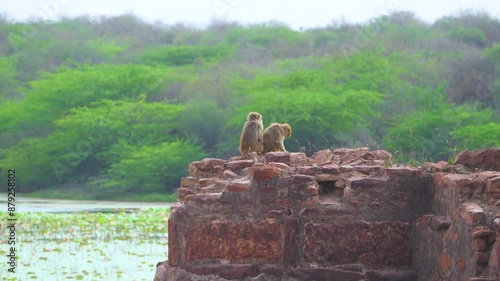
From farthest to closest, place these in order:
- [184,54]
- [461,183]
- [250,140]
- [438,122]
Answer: [184,54] < [438,122] < [250,140] < [461,183]

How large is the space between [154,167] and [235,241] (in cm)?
3288

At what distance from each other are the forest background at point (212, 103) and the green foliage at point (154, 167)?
2.0 inches

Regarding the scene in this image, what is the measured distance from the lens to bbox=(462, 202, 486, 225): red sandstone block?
4.69 m

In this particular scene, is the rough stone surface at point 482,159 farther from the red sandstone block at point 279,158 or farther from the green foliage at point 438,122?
the green foliage at point 438,122

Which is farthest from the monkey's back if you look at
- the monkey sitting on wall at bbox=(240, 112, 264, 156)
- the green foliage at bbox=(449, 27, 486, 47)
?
the green foliage at bbox=(449, 27, 486, 47)

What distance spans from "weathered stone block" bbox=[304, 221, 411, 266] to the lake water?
19.7ft

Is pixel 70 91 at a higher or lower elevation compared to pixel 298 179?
higher

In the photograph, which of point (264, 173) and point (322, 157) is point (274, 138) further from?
point (264, 173)

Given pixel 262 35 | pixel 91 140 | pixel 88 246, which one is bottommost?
pixel 88 246

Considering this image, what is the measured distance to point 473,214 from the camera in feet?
15.4

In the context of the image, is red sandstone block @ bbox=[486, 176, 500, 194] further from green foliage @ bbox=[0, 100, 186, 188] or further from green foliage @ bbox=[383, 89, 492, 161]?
green foliage @ bbox=[0, 100, 186, 188]

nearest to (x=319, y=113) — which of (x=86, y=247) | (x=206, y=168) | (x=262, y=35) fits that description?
(x=262, y=35)

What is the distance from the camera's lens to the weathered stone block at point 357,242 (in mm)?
5508

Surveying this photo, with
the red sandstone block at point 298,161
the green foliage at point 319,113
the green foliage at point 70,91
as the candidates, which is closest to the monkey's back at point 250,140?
the red sandstone block at point 298,161
